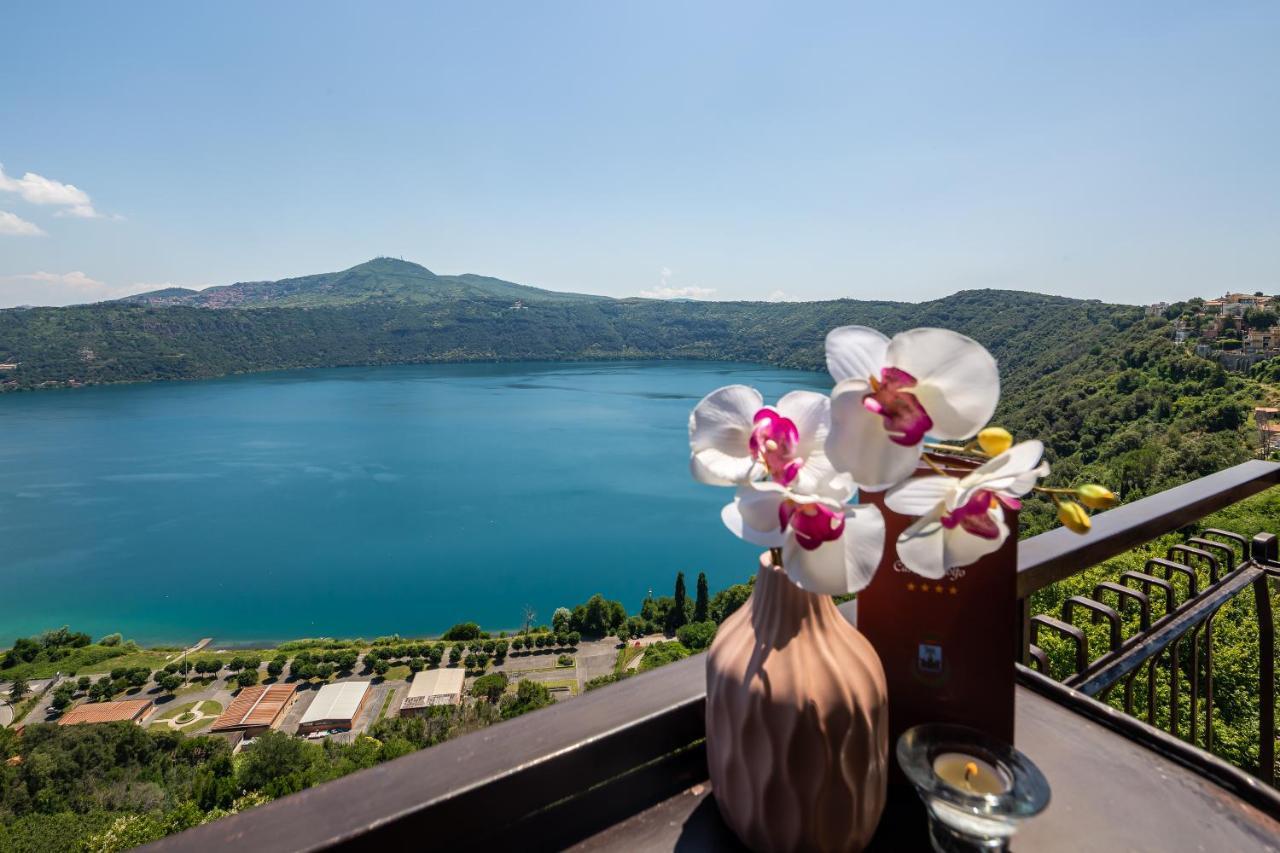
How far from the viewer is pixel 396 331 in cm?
7794

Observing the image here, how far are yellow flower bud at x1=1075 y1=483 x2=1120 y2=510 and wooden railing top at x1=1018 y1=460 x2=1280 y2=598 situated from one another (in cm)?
41

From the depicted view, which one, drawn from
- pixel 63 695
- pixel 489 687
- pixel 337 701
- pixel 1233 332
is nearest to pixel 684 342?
pixel 1233 332

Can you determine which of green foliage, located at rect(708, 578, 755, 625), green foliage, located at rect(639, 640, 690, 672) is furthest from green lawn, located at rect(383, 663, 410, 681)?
green foliage, located at rect(708, 578, 755, 625)

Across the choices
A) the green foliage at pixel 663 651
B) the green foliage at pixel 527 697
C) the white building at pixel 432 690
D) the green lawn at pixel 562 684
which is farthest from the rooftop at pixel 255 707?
the green foliage at pixel 663 651

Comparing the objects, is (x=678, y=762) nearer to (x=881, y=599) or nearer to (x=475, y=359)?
(x=881, y=599)

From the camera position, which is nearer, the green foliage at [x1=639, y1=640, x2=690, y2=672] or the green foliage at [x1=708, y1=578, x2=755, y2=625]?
the green foliage at [x1=639, y1=640, x2=690, y2=672]

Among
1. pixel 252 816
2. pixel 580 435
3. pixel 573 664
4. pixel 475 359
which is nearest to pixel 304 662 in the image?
pixel 573 664

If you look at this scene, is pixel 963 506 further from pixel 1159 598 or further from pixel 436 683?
pixel 436 683

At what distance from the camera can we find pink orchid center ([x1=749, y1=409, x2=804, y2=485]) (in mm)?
399

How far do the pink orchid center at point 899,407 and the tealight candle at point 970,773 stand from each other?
0.85 feet

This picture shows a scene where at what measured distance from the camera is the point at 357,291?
366 ft

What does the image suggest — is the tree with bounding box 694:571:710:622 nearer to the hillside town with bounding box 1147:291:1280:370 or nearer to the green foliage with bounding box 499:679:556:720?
the green foliage with bounding box 499:679:556:720

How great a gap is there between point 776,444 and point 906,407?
0.27 ft

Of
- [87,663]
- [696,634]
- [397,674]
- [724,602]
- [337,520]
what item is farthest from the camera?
[337,520]
